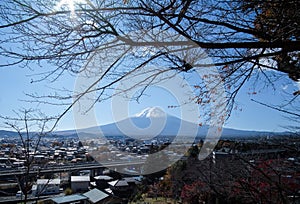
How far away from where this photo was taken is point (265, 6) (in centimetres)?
220

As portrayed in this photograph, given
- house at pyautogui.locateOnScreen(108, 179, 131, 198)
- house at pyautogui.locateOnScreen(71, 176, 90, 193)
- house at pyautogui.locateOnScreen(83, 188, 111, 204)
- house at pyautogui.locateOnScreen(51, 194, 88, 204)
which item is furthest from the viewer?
house at pyautogui.locateOnScreen(71, 176, 90, 193)

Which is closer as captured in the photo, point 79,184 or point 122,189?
point 122,189

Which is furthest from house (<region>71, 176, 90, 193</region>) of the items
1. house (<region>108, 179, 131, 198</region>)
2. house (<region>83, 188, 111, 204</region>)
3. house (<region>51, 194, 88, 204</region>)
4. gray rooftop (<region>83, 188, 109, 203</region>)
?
house (<region>51, 194, 88, 204</region>)

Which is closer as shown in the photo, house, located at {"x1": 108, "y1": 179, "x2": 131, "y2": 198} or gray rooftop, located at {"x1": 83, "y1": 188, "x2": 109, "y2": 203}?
gray rooftop, located at {"x1": 83, "y1": 188, "x2": 109, "y2": 203}

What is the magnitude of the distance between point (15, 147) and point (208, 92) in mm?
3155

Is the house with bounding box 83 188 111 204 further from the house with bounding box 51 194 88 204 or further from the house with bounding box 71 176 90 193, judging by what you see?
the house with bounding box 71 176 90 193

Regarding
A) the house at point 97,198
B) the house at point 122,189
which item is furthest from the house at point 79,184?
the house at point 97,198

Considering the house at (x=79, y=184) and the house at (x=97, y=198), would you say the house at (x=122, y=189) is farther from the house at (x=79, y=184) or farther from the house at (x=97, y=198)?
the house at (x=97, y=198)

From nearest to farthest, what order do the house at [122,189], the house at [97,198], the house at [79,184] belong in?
the house at [97,198] < the house at [122,189] < the house at [79,184]

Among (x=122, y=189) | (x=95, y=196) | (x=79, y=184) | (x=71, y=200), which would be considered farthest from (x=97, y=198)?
(x=79, y=184)

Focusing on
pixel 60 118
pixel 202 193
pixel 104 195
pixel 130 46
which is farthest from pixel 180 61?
pixel 104 195

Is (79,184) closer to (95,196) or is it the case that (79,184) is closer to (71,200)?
(95,196)

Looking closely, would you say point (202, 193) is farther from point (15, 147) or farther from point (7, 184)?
point (7, 184)

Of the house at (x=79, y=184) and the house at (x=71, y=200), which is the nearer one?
the house at (x=71, y=200)
